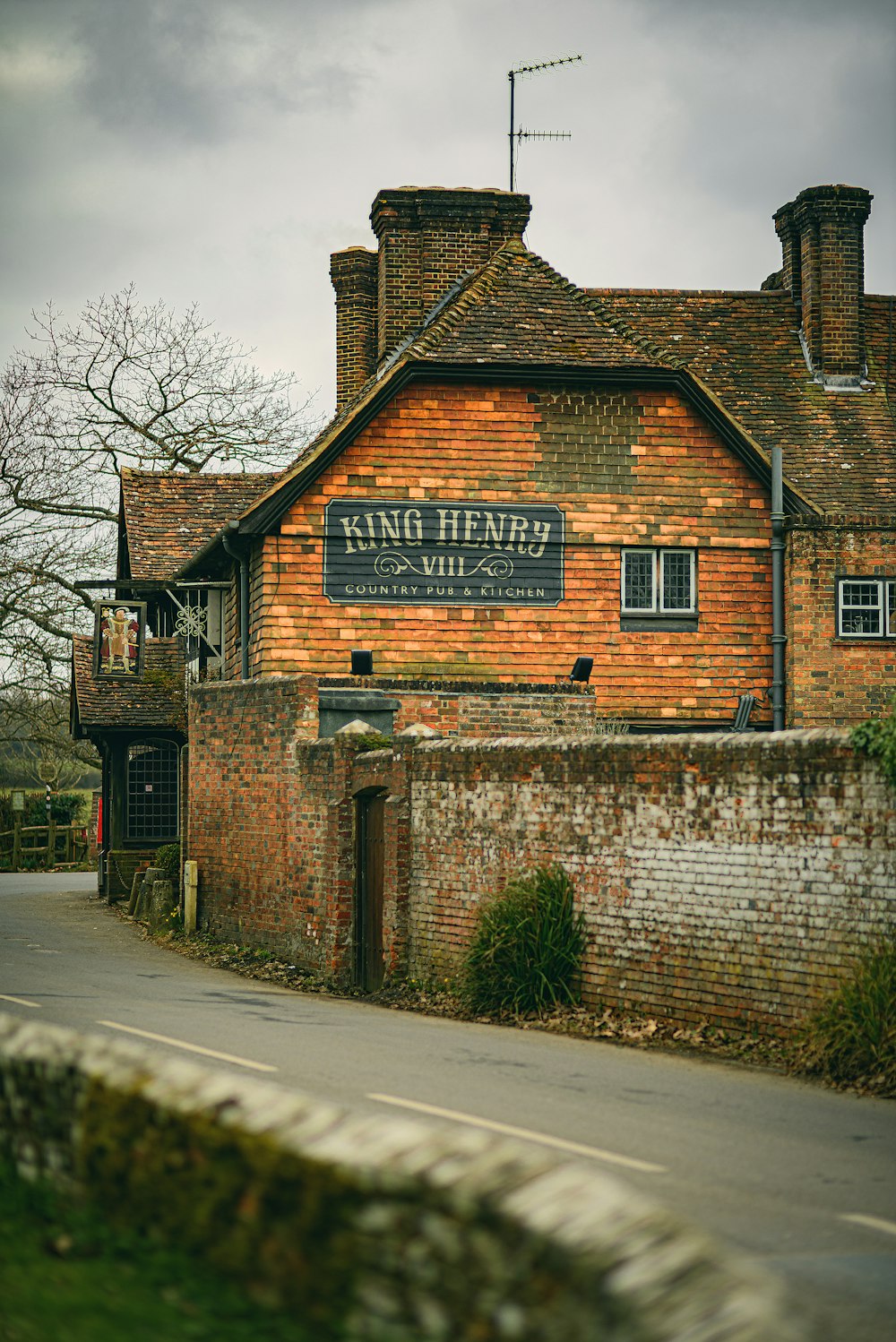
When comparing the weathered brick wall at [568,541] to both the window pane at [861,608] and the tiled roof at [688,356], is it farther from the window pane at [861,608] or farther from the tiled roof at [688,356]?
the window pane at [861,608]

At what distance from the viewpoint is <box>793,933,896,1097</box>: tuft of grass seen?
10.2 meters

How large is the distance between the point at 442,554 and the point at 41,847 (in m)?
29.1

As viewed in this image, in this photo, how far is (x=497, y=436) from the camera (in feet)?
79.7

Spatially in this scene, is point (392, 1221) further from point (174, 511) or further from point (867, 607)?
point (174, 511)

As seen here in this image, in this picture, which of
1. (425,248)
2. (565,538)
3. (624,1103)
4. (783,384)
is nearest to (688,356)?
(783,384)

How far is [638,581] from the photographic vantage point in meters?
24.7

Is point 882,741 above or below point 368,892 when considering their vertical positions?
above

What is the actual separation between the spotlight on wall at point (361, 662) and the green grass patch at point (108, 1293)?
1586 centimetres

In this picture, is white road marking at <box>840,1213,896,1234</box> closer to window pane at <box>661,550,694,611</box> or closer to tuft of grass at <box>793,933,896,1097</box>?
tuft of grass at <box>793,933,896,1097</box>

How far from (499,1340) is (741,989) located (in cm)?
872

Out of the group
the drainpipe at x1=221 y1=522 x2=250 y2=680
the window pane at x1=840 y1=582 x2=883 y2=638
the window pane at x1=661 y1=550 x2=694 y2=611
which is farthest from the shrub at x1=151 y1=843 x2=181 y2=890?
the window pane at x1=840 y1=582 x2=883 y2=638

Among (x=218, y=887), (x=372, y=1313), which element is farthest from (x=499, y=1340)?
(x=218, y=887)

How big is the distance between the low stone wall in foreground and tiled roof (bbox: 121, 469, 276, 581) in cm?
2637

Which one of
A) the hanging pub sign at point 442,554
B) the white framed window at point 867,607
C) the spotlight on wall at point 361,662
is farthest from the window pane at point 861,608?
the spotlight on wall at point 361,662
